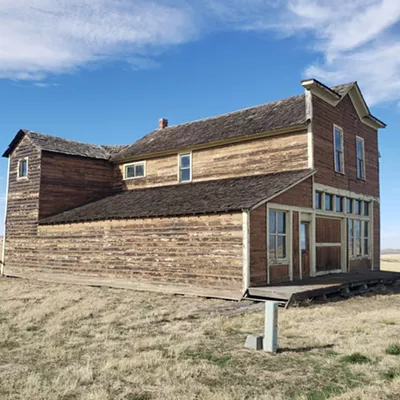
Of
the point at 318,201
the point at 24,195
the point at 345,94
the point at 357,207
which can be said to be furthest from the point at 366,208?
the point at 24,195

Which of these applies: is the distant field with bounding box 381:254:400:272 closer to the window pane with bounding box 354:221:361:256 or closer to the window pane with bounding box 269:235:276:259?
the window pane with bounding box 354:221:361:256

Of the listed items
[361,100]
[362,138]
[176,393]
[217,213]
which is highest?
[361,100]

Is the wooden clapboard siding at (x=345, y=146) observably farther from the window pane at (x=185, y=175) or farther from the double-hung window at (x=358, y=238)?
the window pane at (x=185, y=175)

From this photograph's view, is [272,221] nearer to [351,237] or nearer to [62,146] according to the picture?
[351,237]

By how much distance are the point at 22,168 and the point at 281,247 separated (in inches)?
608

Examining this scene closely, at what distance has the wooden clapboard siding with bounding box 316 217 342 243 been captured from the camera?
18.0m

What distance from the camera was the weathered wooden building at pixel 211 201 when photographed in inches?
596

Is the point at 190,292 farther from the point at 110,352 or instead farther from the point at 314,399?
the point at 314,399

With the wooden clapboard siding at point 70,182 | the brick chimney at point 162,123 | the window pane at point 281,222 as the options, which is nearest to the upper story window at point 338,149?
the window pane at point 281,222

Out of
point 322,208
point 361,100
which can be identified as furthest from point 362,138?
point 322,208

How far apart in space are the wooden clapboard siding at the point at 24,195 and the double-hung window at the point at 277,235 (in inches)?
501

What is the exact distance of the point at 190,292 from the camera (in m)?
15.5

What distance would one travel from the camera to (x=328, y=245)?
18.6m

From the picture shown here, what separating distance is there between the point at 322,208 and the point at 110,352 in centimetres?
1253
